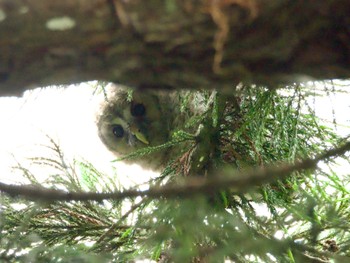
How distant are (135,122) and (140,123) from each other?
0.04 metres

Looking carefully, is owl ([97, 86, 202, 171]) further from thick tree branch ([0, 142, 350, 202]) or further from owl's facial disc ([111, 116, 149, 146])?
thick tree branch ([0, 142, 350, 202])

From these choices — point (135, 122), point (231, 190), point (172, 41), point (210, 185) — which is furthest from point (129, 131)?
point (210, 185)

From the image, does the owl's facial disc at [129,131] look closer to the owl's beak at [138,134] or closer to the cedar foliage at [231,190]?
the owl's beak at [138,134]

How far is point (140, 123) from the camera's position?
345 cm

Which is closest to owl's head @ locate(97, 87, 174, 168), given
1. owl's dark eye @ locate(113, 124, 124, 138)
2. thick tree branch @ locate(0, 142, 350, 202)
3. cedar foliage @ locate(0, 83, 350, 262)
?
owl's dark eye @ locate(113, 124, 124, 138)

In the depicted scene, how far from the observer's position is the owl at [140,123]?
3.22m

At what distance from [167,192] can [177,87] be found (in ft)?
0.78

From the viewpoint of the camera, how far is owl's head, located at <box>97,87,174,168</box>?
3.28 m

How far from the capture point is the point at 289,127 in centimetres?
181

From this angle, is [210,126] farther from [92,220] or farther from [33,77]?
[33,77]

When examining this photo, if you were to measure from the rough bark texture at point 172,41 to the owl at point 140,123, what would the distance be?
2056 millimetres

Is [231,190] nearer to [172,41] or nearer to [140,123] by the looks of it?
[172,41]

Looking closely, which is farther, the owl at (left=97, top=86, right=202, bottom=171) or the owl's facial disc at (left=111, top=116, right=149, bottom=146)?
the owl's facial disc at (left=111, top=116, right=149, bottom=146)

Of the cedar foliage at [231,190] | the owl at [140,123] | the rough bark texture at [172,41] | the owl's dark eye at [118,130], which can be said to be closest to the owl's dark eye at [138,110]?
the owl at [140,123]
